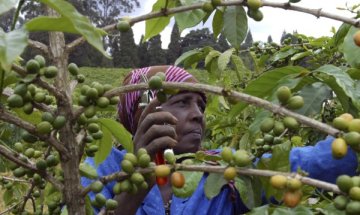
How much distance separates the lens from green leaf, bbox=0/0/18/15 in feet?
2.73

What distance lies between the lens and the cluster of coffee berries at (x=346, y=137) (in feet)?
2.82

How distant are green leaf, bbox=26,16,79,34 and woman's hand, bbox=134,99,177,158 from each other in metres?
0.68

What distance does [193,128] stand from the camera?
219 cm

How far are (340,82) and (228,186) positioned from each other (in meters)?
0.76

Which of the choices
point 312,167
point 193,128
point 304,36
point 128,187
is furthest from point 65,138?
point 304,36

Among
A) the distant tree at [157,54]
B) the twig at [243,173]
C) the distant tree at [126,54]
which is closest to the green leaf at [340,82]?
the twig at [243,173]

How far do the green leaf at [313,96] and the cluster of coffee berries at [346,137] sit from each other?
46cm

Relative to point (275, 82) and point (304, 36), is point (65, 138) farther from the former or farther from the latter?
point (304, 36)

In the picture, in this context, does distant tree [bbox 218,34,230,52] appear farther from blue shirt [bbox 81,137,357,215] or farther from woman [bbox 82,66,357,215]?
blue shirt [bbox 81,137,357,215]

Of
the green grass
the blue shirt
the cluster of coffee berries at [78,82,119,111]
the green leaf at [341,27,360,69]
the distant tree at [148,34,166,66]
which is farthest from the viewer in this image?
the distant tree at [148,34,166,66]

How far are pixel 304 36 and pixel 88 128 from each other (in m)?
1.95

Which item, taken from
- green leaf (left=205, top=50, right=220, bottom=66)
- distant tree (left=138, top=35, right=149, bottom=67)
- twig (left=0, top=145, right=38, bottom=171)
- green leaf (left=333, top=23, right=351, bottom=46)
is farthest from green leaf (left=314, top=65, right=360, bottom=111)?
distant tree (left=138, top=35, right=149, bottom=67)

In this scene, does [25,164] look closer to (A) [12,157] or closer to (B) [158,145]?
(A) [12,157]

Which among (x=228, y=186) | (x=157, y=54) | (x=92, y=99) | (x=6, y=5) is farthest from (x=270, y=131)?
(x=157, y=54)
